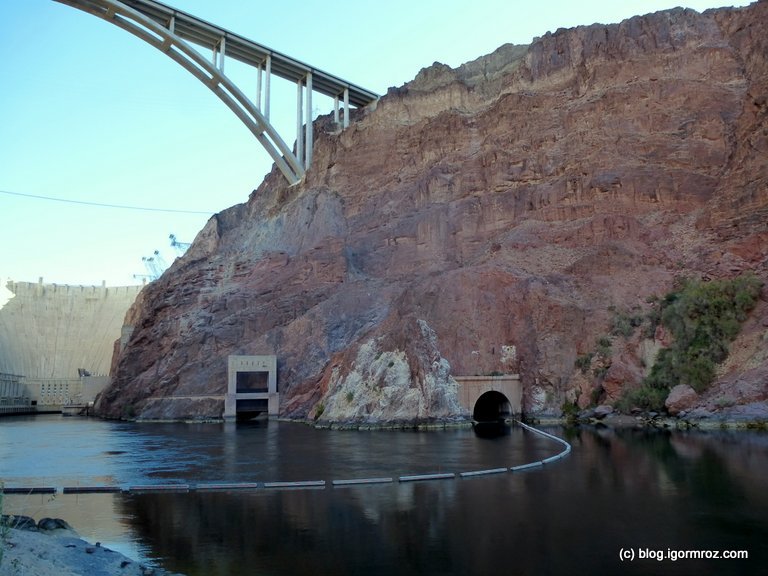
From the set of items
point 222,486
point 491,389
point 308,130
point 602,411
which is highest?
point 308,130

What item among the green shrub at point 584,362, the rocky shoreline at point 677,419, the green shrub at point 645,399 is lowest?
the rocky shoreline at point 677,419

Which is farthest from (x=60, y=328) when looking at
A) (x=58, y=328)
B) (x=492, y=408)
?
(x=492, y=408)

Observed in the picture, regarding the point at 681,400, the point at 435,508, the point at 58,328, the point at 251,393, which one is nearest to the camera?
the point at 435,508

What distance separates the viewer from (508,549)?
12.2 meters

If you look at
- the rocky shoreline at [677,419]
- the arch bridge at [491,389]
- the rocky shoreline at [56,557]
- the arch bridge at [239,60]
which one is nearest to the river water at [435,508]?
the rocky shoreline at [56,557]

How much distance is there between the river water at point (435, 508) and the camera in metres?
11.8

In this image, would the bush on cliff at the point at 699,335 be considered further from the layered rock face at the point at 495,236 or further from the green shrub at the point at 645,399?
the layered rock face at the point at 495,236

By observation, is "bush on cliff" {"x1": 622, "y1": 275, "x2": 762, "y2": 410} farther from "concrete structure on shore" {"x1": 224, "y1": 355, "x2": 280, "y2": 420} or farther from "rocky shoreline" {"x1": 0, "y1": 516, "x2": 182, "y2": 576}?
"rocky shoreline" {"x1": 0, "y1": 516, "x2": 182, "y2": 576}

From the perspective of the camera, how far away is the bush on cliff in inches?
1479

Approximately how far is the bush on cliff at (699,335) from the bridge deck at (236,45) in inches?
1912

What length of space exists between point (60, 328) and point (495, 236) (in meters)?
90.6

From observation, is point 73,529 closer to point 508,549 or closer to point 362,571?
point 362,571

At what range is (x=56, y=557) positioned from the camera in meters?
11.1

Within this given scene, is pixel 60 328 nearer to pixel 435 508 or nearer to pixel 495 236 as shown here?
pixel 495 236
